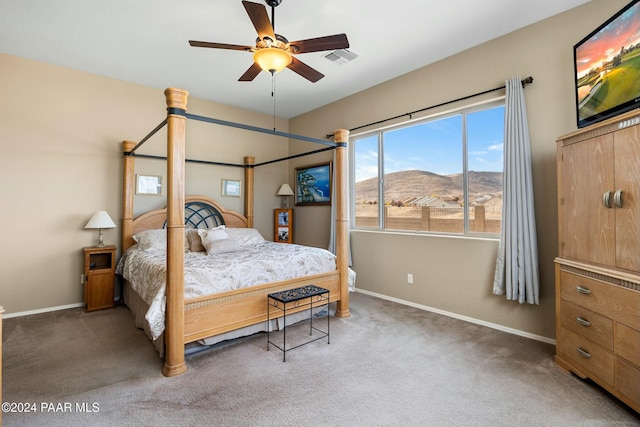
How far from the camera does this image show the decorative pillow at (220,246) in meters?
3.72

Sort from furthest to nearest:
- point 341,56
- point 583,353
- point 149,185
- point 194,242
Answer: point 149,185 → point 194,242 → point 341,56 → point 583,353

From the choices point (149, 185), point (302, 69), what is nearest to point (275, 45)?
point (302, 69)

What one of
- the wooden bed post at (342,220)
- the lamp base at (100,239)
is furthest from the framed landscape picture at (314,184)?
the lamp base at (100,239)

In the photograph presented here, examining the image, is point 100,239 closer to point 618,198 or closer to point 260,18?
point 260,18

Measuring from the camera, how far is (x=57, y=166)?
3801 mm

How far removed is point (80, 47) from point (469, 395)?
4.87 m

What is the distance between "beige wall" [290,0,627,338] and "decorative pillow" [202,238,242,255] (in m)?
1.78

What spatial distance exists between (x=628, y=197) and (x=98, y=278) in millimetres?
5048

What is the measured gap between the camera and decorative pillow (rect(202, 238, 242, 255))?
12.2 feet

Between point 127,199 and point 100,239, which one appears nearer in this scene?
point 100,239

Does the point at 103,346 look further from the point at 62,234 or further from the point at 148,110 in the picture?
the point at 148,110

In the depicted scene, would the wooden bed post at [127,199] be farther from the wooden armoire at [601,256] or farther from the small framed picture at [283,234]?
the wooden armoire at [601,256]

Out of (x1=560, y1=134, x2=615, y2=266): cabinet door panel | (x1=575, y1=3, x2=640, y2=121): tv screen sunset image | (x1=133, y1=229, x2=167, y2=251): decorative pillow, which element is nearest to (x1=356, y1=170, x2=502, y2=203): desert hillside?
(x1=560, y1=134, x2=615, y2=266): cabinet door panel

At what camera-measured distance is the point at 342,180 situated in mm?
3570
